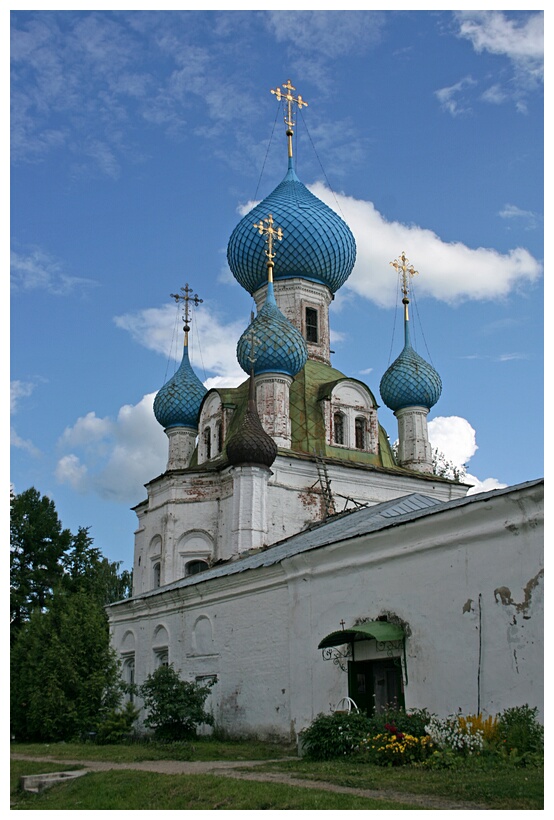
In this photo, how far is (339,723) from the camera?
9109 millimetres

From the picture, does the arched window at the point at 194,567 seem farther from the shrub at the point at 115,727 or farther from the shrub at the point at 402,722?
the shrub at the point at 402,722

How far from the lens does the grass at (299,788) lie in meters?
6.14

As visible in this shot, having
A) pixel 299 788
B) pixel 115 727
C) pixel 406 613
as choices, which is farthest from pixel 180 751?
pixel 299 788

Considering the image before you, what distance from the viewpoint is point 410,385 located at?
965 inches

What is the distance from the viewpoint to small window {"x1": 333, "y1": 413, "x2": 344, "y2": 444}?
23.0m

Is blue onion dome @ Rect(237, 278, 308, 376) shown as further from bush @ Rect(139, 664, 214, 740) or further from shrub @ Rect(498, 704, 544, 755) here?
shrub @ Rect(498, 704, 544, 755)

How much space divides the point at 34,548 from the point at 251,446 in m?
11.1

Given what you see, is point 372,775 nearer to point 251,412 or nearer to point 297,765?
point 297,765

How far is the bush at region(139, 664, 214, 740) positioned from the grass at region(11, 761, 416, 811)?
4566 millimetres

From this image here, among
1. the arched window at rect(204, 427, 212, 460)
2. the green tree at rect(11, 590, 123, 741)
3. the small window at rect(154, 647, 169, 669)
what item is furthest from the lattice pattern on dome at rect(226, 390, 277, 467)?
the small window at rect(154, 647, 169, 669)

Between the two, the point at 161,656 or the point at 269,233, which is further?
the point at 269,233

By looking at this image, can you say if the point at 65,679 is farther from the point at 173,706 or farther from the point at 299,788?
the point at 299,788

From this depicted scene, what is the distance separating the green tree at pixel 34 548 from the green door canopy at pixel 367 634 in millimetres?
17446
